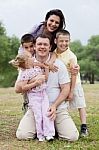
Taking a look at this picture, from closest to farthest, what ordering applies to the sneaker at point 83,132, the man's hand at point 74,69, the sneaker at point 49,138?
the sneaker at point 49,138 < the man's hand at point 74,69 < the sneaker at point 83,132

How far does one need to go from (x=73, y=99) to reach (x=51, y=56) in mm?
799

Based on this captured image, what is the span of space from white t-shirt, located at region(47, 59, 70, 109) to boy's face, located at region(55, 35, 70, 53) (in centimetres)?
23

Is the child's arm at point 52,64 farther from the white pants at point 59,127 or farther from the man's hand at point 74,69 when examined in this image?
the white pants at point 59,127

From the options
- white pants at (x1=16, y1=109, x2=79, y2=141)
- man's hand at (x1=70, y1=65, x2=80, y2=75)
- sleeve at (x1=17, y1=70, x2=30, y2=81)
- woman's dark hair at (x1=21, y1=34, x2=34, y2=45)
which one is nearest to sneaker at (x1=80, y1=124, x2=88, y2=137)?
white pants at (x1=16, y1=109, x2=79, y2=141)

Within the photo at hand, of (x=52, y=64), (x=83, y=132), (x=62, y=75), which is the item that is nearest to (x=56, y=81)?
(x=62, y=75)

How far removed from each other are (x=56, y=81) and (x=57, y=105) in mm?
362

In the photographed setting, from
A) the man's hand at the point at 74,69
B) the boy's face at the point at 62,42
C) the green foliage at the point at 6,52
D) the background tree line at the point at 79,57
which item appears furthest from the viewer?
the background tree line at the point at 79,57

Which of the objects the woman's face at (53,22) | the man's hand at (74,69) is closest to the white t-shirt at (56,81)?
the man's hand at (74,69)

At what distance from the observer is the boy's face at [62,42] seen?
634cm

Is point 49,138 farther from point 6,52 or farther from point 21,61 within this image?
point 6,52

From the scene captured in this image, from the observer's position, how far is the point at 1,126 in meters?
7.63

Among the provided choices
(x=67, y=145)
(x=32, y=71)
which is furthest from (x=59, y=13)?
(x=67, y=145)

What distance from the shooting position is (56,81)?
6.40 metres

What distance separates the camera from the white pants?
248 inches
